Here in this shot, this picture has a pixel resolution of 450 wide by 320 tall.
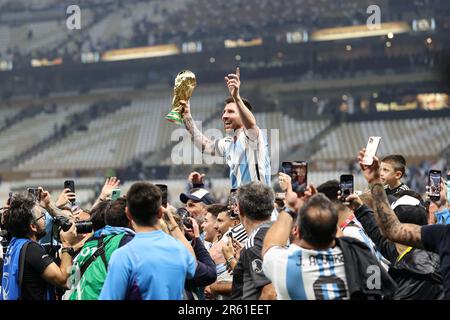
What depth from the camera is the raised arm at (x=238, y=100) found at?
5.40 metres

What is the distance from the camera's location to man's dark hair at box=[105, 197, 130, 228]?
→ 14.5 ft

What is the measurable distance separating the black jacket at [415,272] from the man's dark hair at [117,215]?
1.32 meters

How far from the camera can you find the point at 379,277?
3.51m

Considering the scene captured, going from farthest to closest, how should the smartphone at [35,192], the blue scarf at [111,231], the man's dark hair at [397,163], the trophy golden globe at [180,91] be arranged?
the man's dark hair at [397,163]
the trophy golden globe at [180,91]
the smartphone at [35,192]
the blue scarf at [111,231]

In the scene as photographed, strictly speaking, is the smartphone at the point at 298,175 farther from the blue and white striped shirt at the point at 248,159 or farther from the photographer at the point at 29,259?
the blue and white striped shirt at the point at 248,159

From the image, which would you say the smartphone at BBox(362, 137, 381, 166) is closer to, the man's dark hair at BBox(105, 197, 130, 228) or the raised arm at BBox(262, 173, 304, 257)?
the raised arm at BBox(262, 173, 304, 257)

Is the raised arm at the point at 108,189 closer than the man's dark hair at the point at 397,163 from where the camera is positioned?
Yes

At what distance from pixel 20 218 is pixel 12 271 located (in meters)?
0.30

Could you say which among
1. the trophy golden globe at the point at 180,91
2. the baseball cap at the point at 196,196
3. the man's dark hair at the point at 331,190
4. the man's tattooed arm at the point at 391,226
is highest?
the trophy golden globe at the point at 180,91

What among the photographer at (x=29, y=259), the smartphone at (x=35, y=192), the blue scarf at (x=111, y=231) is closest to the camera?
the blue scarf at (x=111, y=231)

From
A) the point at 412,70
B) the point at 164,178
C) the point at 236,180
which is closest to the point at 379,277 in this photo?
the point at 236,180

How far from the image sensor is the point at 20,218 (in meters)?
4.66

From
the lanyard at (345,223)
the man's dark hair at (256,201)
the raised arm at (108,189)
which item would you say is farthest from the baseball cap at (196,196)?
the man's dark hair at (256,201)

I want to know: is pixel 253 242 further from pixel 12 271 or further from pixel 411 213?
pixel 12 271
